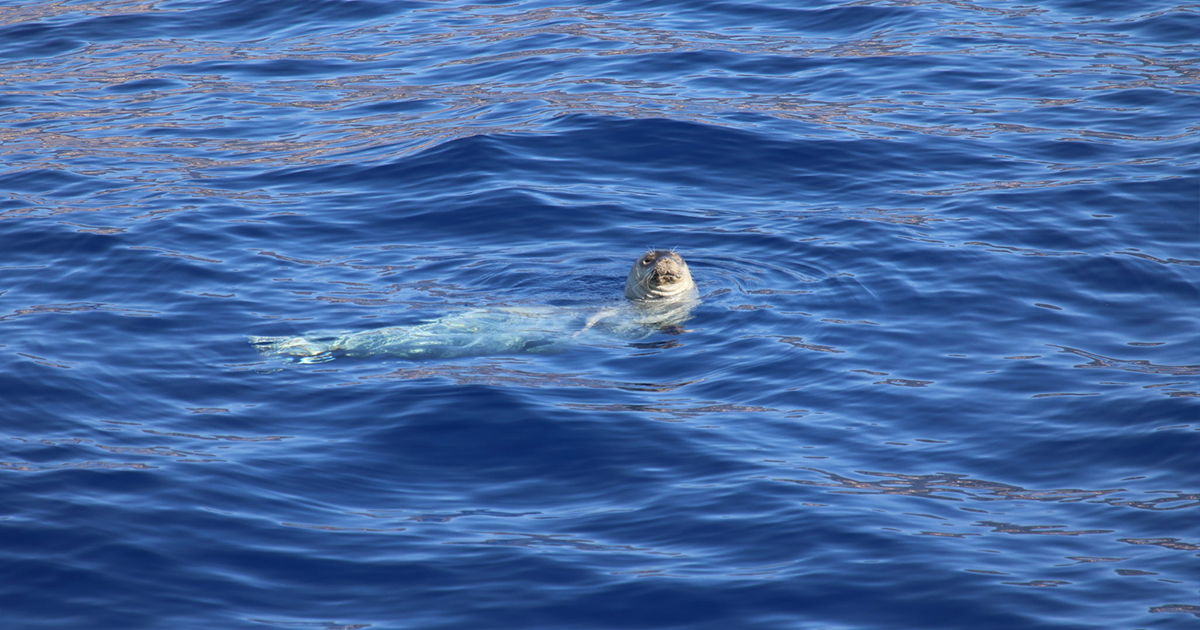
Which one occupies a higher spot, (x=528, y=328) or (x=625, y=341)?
(x=528, y=328)

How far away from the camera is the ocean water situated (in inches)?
233

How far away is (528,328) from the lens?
30.8 ft

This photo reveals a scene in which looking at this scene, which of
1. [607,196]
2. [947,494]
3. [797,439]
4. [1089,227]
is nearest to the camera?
[947,494]

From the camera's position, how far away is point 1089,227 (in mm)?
10727

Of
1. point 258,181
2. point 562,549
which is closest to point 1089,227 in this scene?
point 562,549

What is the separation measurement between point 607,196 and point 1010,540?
698 centimetres

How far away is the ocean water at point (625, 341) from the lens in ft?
19.4

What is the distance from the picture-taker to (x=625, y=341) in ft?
30.8

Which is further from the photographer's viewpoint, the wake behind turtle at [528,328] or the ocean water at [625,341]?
the wake behind turtle at [528,328]

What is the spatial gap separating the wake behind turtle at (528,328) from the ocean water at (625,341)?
0.23 m

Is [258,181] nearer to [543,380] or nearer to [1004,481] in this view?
[543,380]

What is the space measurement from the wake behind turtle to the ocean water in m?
0.23

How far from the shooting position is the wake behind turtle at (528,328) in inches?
352

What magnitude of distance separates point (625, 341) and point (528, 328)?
75 centimetres
